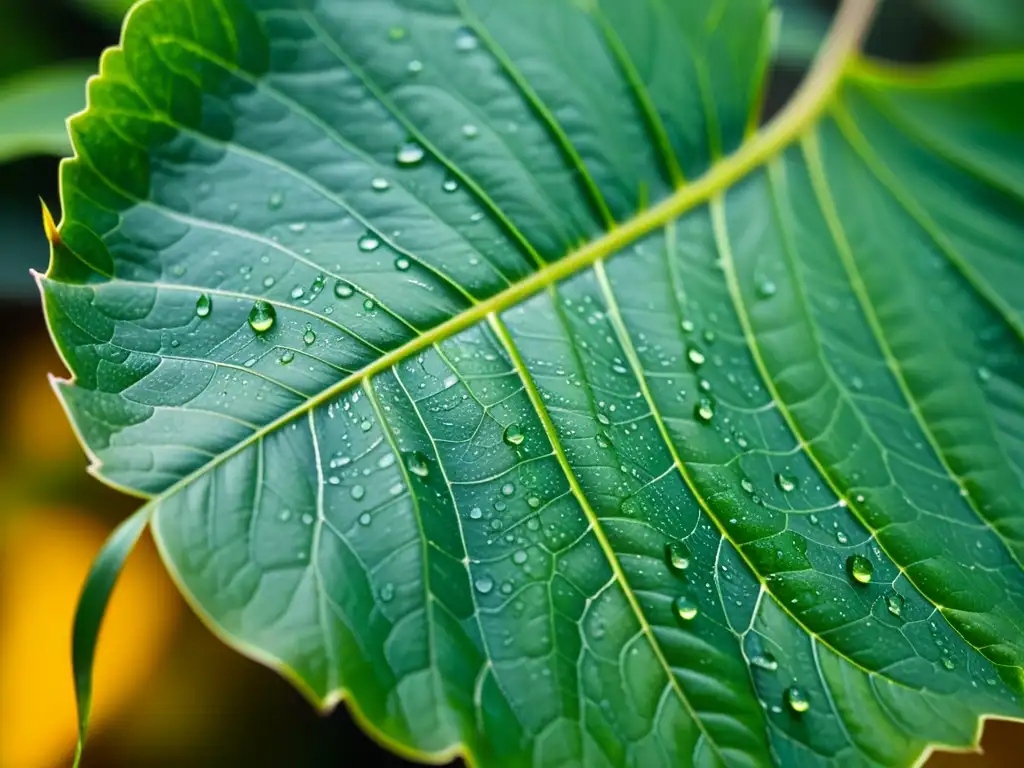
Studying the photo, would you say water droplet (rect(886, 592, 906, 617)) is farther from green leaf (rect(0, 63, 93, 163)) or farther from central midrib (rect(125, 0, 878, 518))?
green leaf (rect(0, 63, 93, 163))

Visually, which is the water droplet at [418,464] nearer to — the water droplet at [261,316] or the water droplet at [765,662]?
the water droplet at [261,316]

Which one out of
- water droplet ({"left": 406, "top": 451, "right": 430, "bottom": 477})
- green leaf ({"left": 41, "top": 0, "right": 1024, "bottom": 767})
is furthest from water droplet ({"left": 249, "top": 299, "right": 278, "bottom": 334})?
water droplet ({"left": 406, "top": 451, "right": 430, "bottom": 477})

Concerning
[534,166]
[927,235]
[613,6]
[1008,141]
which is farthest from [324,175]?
[1008,141]

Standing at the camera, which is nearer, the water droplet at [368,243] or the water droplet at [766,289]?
the water droplet at [368,243]

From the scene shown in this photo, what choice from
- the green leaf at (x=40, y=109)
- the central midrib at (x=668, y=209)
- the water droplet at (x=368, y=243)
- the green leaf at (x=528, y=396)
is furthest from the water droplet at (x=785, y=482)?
the green leaf at (x=40, y=109)

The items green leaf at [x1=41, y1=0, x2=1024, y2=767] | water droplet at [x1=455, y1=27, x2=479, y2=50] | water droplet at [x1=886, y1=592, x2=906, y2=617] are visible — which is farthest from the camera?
water droplet at [x1=455, y1=27, x2=479, y2=50]

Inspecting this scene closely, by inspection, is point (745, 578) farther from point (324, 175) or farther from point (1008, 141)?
point (1008, 141)
